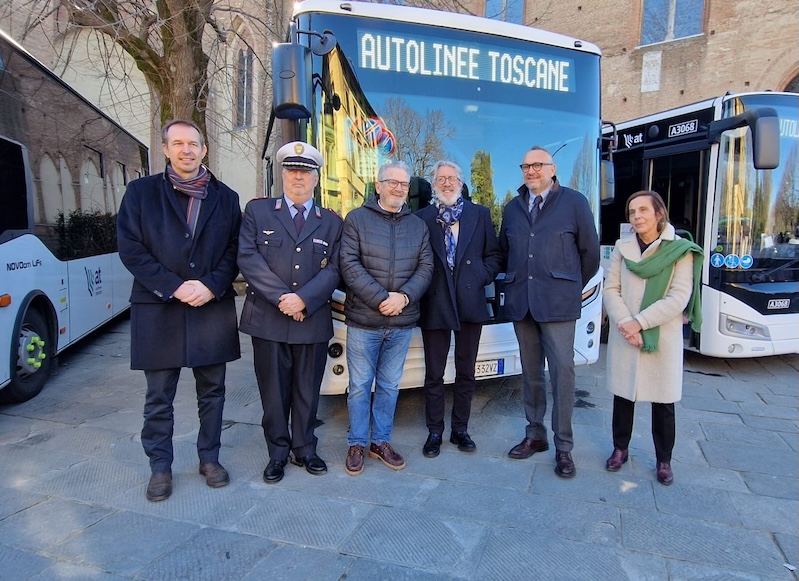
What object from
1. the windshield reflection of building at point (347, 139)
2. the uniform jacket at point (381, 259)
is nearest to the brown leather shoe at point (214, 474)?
the uniform jacket at point (381, 259)

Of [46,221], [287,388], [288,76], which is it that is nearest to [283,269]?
[287,388]

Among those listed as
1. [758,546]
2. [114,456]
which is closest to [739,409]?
[758,546]

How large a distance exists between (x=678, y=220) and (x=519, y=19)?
13.9 meters

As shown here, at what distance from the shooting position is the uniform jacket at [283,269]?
302cm

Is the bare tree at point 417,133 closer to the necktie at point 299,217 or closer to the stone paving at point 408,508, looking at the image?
the necktie at point 299,217

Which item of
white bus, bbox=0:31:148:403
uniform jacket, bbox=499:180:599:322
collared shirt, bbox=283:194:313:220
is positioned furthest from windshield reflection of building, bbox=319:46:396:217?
white bus, bbox=0:31:148:403

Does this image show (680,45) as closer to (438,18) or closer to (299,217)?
(438,18)

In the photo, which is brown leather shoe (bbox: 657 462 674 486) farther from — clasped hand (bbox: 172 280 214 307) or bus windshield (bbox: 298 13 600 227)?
clasped hand (bbox: 172 280 214 307)

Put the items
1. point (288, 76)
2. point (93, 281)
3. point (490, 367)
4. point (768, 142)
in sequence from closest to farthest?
point (288, 76) → point (490, 367) → point (768, 142) → point (93, 281)

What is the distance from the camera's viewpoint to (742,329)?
18.4 ft

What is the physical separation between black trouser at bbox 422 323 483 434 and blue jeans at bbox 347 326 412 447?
8.6 inches

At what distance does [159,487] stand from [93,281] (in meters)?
4.63

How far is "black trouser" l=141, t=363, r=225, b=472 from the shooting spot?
10.0ft

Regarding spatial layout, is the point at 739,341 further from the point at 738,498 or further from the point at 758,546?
the point at 758,546
